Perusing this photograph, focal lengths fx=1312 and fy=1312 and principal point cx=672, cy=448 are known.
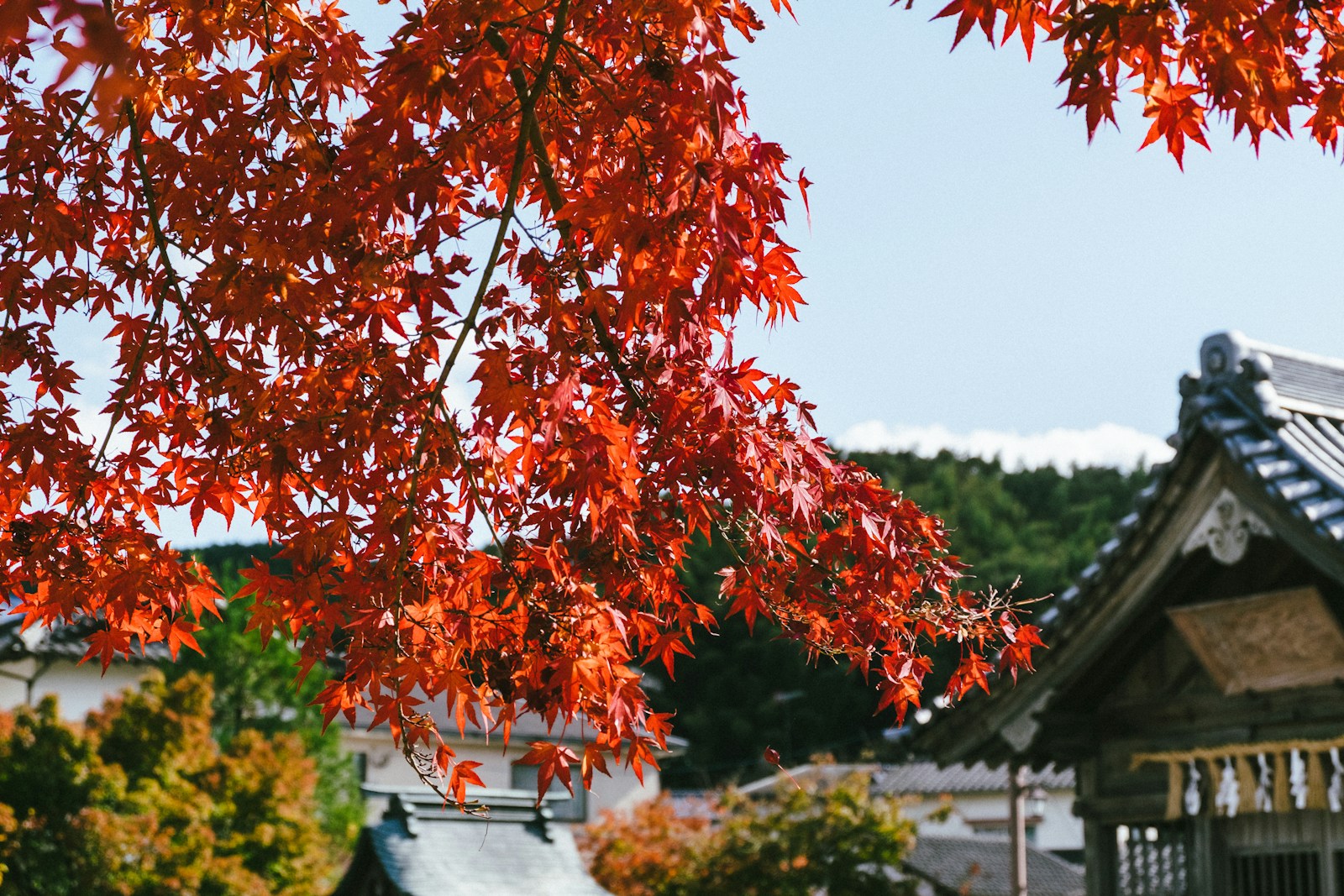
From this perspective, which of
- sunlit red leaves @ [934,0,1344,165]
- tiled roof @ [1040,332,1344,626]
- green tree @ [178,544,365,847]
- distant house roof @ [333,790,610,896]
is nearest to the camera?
sunlit red leaves @ [934,0,1344,165]

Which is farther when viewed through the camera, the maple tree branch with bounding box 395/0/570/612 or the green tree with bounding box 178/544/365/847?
the green tree with bounding box 178/544/365/847

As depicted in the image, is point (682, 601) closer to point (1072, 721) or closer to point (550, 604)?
point (550, 604)

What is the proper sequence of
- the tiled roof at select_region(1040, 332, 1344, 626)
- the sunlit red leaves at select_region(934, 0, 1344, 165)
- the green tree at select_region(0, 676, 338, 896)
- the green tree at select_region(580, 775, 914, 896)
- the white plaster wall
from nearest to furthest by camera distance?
the sunlit red leaves at select_region(934, 0, 1344, 165)
the tiled roof at select_region(1040, 332, 1344, 626)
the green tree at select_region(0, 676, 338, 896)
the green tree at select_region(580, 775, 914, 896)
the white plaster wall

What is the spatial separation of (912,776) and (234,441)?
36.7 metres

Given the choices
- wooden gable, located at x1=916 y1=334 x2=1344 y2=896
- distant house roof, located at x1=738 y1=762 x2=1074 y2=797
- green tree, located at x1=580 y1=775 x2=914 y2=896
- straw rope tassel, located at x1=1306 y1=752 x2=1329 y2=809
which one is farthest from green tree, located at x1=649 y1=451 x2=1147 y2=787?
straw rope tassel, located at x1=1306 y1=752 x2=1329 y2=809

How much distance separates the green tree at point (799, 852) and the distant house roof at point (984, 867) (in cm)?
165

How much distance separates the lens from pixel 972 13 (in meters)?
3.01

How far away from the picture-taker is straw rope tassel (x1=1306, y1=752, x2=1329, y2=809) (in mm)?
6691

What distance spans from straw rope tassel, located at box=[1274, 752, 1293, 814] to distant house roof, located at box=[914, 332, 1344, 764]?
1082 mm

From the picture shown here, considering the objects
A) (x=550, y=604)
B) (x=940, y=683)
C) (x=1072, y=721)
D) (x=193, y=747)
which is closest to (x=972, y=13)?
(x=550, y=604)

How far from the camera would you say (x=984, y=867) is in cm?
2045

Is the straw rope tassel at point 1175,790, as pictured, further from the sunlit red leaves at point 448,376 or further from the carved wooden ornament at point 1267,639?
the sunlit red leaves at point 448,376

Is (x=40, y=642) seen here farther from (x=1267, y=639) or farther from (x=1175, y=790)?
(x=1267, y=639)

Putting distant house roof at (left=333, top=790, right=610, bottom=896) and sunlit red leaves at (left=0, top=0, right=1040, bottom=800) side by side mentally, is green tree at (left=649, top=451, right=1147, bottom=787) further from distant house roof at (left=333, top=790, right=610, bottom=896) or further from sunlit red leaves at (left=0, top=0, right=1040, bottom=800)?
sunlit red leaves at (left=0, top=0, right=1040, bottom=800)
